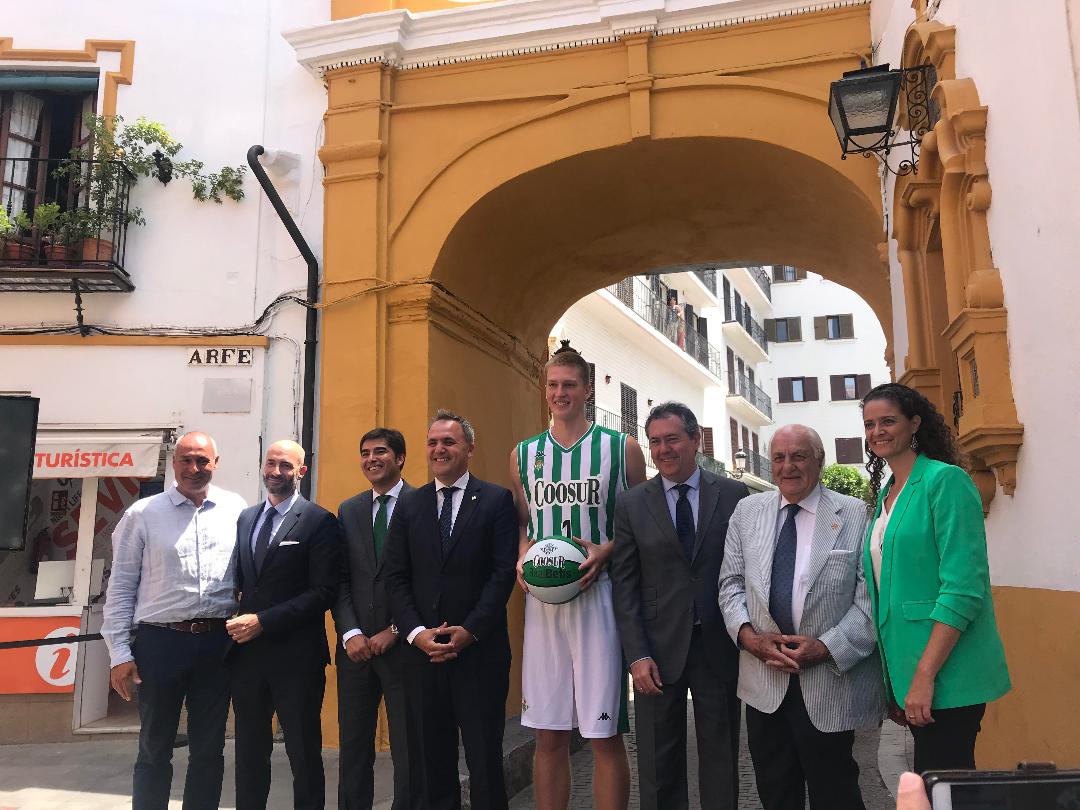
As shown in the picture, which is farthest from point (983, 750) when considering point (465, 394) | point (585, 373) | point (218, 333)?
point (218, 333)

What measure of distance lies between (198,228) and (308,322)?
4.64 ft

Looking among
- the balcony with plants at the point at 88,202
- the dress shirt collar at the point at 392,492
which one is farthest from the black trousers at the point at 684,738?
the balcony with plants at the point at 88,202

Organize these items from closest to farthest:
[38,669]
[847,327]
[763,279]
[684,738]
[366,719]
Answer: [684,738] → [366,719] → [38,669] → [847,327] → [763,279]

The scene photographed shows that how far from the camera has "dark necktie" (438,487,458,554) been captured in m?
4.30

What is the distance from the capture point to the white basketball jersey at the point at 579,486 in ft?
14.0

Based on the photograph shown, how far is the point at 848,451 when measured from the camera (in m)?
39.8

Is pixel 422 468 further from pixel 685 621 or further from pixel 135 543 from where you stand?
pixel 685 621

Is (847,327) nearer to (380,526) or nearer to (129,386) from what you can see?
(129,386)

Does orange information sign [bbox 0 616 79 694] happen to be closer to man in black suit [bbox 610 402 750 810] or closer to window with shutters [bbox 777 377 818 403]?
man in black suit [bbox 610 402 750 810]

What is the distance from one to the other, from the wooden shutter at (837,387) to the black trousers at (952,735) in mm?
39763

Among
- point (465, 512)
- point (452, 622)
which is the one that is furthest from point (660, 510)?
point (452, 622)

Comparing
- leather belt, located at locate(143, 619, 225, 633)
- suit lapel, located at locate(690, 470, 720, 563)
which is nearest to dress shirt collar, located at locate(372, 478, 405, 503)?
leather belt, located at locate(143, 619, 225, 633)

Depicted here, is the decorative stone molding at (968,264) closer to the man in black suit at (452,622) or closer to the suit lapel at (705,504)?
the suit lapel at (705,504)

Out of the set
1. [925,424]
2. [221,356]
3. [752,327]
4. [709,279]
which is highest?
[709,279]
